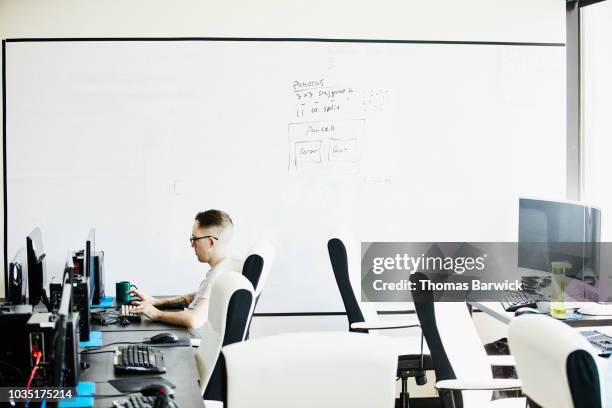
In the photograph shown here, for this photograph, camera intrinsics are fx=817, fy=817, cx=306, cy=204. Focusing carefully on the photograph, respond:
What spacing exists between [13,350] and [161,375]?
21.1 inches

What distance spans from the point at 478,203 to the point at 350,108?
1.01m

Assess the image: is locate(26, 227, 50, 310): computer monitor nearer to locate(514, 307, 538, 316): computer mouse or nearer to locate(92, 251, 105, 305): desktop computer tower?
locate(92, 251, 105, 305): desktop computer tower

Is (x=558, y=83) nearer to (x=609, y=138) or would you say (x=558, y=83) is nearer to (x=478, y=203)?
(x=609, y=138)

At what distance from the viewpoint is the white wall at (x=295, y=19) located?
4766 mm

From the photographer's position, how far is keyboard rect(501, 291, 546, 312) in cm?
424

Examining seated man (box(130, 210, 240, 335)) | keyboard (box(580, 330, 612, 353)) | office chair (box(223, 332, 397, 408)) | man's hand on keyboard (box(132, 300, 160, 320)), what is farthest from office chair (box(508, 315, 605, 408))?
man's hand on keyboard (box(132, 300, 160, 320))

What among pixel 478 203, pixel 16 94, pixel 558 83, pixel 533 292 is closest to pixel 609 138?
pixel 558 83

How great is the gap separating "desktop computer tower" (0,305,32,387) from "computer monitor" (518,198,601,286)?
2.74m

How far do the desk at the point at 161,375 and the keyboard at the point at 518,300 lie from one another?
1693mm

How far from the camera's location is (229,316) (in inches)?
124

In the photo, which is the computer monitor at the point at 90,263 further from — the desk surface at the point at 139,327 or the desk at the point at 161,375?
the desk at the point at 161,375

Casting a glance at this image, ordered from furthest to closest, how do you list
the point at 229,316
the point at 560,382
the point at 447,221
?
1. the point at 447,221
2. the point at 229,316
3. the point at 560,382

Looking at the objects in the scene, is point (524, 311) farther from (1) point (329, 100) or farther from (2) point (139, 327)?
(2) point (139, 327)

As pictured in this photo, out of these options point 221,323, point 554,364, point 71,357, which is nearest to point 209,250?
point 221,323
